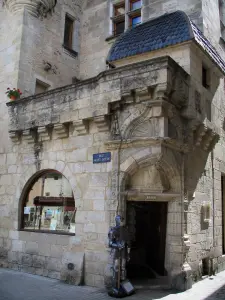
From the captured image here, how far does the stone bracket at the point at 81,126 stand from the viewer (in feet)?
27.0

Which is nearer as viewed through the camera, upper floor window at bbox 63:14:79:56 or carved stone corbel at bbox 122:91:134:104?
carved stone corbel at bbox 122:91:134:104

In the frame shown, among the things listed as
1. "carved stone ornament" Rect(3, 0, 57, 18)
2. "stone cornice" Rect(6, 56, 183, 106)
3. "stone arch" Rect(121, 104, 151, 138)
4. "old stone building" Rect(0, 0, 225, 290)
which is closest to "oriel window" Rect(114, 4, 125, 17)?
"old stone building" Rect(0, 0, 225, 290)

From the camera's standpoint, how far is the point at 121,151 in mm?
7621

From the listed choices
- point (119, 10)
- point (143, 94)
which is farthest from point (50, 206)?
point (119, 10)

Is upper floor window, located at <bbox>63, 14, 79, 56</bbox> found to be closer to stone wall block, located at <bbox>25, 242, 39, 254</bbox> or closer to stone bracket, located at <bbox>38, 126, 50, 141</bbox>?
stone bracket, located at <bbox>38, 126, 50, 141</bbox>

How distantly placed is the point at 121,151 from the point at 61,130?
188cm

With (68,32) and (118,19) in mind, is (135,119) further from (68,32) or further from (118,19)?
(68,32)

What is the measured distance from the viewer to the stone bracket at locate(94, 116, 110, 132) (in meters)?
7.83

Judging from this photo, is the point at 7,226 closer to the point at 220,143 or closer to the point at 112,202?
the point at 112,202

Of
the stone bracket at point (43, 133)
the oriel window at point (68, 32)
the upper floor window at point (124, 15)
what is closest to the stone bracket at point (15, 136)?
the stone bracket at point (43, 133)

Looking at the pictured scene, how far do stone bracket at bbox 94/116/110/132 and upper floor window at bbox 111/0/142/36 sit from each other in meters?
5.12

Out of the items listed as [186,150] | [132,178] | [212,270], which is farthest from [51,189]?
[212,270]

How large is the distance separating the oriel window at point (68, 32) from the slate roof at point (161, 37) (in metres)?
3.58

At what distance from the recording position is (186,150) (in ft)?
25.9
